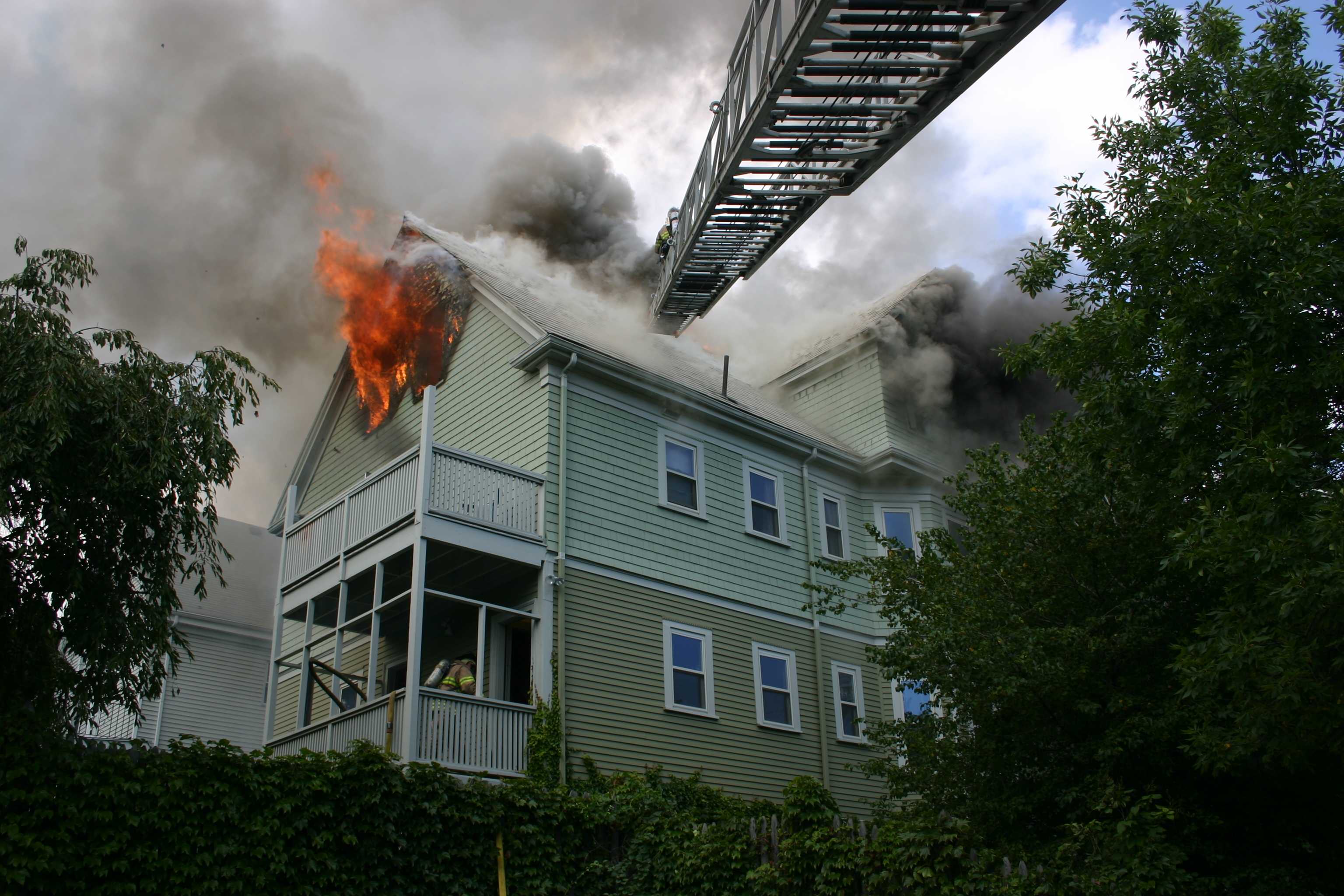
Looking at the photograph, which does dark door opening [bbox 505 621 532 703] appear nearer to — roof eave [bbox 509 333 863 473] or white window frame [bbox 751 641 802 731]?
white window frame [bbox 751 641 802 731]

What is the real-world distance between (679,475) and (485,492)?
4.10 meters

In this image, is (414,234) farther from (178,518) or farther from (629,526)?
(178,518)

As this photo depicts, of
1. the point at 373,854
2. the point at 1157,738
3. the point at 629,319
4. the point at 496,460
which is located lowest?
the point at 373,854

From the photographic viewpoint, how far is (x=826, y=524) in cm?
2170

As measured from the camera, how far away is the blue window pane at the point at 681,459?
19.5 meters

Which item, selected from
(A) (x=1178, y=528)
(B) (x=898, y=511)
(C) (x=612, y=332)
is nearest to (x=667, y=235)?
(C) (x=612, y=332)

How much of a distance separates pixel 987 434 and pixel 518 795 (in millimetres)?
15784

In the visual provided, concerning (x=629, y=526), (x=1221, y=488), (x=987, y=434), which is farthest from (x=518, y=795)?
(x=987, y=434)

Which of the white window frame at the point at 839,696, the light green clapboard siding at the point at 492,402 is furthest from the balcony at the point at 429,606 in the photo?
the white window frame at the point at 839,696

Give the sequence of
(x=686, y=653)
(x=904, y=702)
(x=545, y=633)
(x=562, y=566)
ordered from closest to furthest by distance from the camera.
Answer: (x=545, y=633)
(x=562, y=566)
(x=686, y=653)
(x=904, y=702)

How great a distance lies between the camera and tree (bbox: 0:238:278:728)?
1073cm

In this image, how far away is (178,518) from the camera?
1173 centimetres

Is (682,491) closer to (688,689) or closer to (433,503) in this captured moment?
(688,689)

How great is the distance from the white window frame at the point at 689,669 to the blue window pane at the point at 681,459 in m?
2.68
